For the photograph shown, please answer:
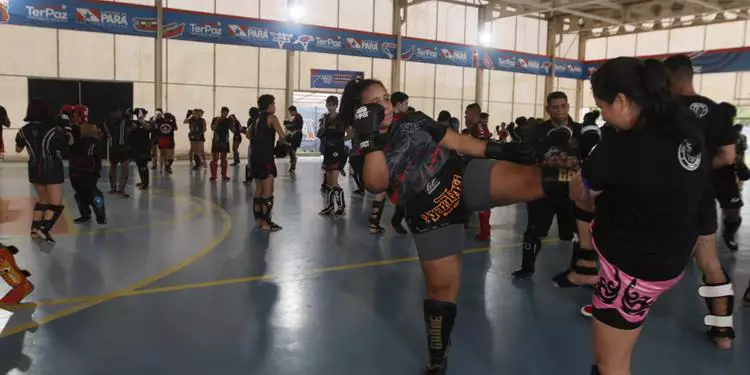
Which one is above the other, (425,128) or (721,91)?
(721,91)

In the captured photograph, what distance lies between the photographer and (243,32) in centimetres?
1950

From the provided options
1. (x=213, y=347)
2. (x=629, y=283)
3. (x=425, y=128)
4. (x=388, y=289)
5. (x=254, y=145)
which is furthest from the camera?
(x=254, y=145)

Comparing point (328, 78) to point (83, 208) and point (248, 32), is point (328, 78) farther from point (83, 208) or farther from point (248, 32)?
point (83, 208)

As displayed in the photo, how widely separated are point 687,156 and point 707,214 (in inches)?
65.0

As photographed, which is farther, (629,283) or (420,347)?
(420,347)

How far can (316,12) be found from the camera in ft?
70.3

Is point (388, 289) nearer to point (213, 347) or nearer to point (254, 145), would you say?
point (213, 347)

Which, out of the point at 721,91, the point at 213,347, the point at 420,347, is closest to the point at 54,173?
the point at 213,347

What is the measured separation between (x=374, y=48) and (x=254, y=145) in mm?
15434

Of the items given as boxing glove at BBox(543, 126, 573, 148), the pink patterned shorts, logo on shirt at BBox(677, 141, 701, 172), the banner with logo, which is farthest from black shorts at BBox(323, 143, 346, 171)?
the banner with logo

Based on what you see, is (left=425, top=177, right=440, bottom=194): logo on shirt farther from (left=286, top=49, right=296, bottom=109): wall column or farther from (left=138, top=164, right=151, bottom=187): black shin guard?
(left=286, top=49, right=296, bottom=109): wall column

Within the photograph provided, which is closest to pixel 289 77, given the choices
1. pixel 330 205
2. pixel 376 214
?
pixel 330 205

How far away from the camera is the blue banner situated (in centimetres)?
2153

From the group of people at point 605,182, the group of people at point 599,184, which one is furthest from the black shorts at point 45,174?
the group of people at point 605,182
